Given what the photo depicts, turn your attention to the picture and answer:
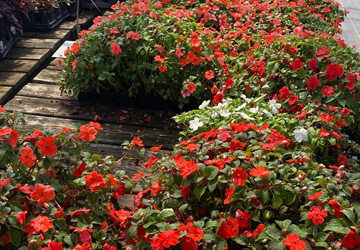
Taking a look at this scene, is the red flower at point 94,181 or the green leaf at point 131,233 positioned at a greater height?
the red flower at point 94,181

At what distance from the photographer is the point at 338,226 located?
1.44m

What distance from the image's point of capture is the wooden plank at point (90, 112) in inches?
111

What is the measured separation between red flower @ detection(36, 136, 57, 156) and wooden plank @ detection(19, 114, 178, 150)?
37.0 inches

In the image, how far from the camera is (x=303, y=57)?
267cm

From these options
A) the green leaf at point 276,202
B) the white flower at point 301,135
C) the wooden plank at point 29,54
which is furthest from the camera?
the wooden plank at point 29,54

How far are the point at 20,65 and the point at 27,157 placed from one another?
120 inches

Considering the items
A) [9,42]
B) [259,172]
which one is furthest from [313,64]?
[9,42]

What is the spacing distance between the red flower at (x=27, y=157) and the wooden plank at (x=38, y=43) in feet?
11.7

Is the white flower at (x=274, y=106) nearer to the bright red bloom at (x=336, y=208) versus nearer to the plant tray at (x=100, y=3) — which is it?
the bright red bloom at (x=336, y=208)

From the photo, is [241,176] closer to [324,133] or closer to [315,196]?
[315,196]

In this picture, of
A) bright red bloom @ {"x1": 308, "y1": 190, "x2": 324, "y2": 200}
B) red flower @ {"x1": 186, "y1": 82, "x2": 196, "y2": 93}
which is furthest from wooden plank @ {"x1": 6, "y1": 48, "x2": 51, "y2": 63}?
bright red bloom @ {"x1": 308, "y1": 190, "x2": 324, "y2": 200}

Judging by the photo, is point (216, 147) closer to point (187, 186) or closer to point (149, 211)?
point (187, 186)

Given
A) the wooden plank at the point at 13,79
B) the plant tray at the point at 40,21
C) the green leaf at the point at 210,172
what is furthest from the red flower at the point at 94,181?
the plant tray at the point at 40,21

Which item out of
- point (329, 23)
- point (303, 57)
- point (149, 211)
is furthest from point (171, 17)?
point (149, 211)
